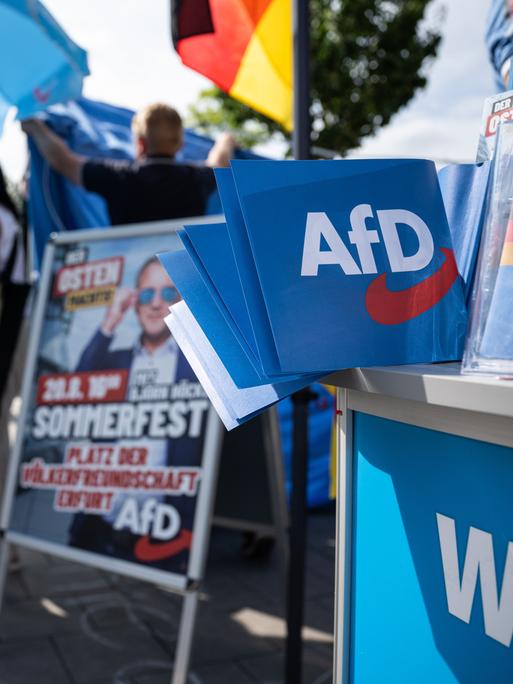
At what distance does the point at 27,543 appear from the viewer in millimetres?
2594

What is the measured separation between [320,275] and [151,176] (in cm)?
218

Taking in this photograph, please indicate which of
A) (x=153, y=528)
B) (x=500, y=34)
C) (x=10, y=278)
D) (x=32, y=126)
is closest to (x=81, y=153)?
(x=32, y=126)

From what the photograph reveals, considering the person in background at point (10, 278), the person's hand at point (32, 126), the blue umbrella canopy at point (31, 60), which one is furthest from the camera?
the person in background at point (10, 278)

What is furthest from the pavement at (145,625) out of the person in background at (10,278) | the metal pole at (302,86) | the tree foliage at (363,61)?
the tree foliage at (363,61)

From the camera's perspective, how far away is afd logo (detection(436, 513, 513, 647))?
76cm

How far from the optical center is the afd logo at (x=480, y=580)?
0.76 metres

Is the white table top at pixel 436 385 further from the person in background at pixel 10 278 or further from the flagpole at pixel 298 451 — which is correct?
the person in background at pixel 10 278

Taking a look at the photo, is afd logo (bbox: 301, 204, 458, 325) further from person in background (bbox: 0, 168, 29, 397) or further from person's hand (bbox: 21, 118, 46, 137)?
person in background (bbox: 0, 168, 29, 397)

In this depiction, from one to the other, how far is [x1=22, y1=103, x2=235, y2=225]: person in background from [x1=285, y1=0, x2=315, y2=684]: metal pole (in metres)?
0.82

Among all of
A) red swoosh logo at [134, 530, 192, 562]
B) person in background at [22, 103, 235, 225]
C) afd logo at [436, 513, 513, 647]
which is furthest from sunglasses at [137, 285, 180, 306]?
afd logo at [436, 513, 513, 647]

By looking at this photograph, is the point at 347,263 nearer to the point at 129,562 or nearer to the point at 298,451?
the point at 298,451

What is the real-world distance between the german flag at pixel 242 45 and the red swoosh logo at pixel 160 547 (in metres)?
1.52

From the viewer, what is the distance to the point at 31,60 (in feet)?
9.20

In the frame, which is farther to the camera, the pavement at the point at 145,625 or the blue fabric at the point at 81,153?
the blue fabric at the point at 81,153
